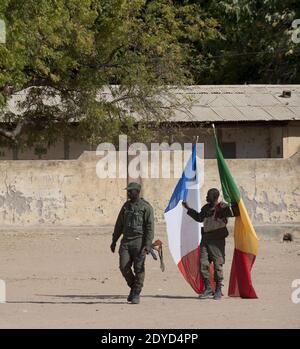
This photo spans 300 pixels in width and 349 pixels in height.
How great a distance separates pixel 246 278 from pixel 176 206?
1575 mm

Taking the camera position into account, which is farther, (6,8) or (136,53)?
(136,53)

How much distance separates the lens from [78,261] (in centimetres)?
1966

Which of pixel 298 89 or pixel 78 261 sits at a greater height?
pixel 298 89

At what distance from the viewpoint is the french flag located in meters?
14.4

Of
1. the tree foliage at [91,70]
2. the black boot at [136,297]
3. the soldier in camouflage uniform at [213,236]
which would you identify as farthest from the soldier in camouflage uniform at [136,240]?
the tree foliage at [91,70]

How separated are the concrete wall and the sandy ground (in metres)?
0.62

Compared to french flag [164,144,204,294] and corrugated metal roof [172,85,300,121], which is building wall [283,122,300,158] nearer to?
corrugated metal roof [172,85,300,121]

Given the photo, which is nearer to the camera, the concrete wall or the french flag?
the french flag

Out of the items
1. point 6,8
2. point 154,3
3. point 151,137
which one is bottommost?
point 151,137

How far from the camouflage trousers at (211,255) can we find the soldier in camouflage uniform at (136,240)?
1.04 m

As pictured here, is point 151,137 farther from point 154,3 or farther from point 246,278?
point 246,278

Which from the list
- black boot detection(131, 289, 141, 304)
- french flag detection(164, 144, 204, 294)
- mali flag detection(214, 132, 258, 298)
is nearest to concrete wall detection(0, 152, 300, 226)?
french flag detection(164, 144, 204, 294)

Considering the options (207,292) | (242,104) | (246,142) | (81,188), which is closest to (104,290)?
(207,292)
